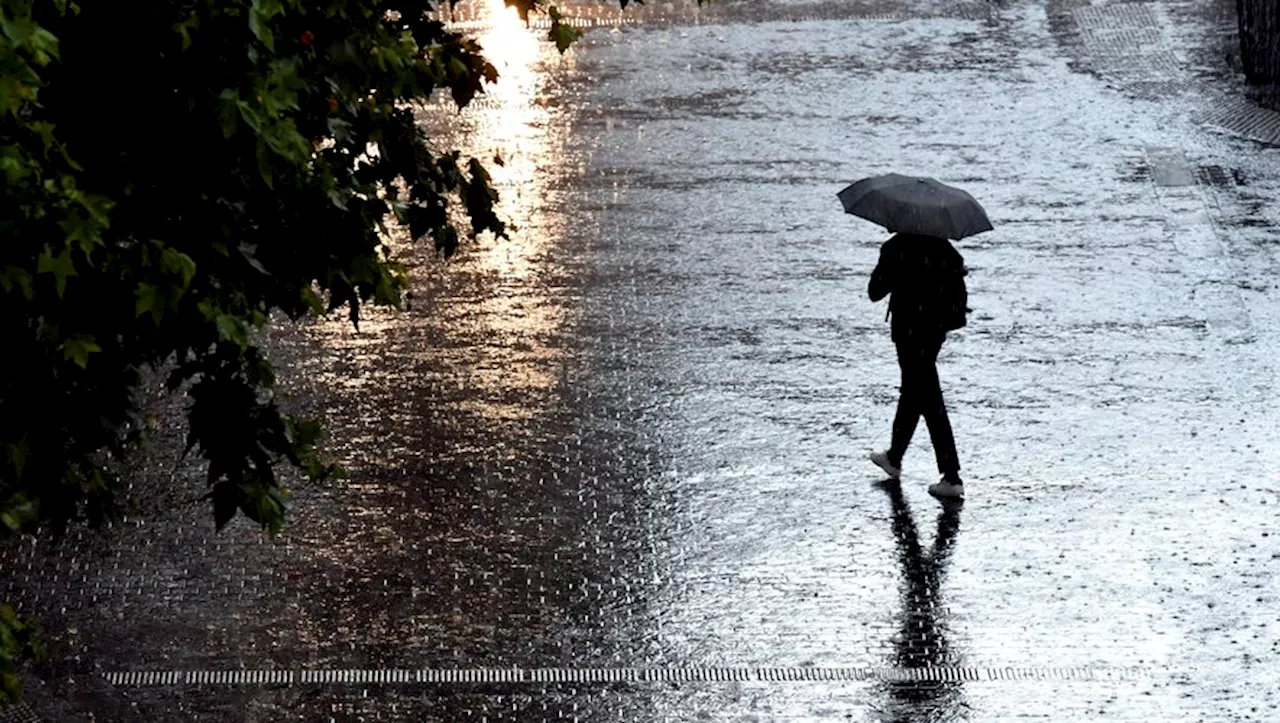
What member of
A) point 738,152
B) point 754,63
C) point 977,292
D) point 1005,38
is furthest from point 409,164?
point 1005,38

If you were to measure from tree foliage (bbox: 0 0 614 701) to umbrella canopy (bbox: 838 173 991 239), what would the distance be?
3.82m

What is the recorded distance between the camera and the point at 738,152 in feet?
54.6

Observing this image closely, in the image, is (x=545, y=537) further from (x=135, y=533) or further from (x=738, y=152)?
(x=738, y=152)

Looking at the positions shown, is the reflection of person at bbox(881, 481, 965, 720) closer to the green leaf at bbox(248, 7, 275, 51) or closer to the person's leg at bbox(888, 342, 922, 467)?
the person's leg at bbox(888, 342, 922, 467)

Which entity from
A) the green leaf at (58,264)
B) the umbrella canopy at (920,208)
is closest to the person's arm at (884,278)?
the umbrella canopy at (920,208)

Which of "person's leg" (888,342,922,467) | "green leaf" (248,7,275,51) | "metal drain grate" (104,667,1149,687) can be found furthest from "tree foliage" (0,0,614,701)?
"person's leg" (888,342,922,467)

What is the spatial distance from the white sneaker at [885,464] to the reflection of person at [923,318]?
0.28 meters

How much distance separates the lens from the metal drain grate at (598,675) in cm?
939

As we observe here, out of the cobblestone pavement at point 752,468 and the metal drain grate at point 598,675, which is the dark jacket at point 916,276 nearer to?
the cobblestone pavement at point 752,468

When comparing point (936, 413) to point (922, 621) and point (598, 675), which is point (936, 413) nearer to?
point (922, 621)

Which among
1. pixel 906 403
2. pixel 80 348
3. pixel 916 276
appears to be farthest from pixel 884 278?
pixel 80 348

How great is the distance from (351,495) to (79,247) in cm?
487

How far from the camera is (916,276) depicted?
1103 cm

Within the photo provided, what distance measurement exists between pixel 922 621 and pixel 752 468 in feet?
6.05
